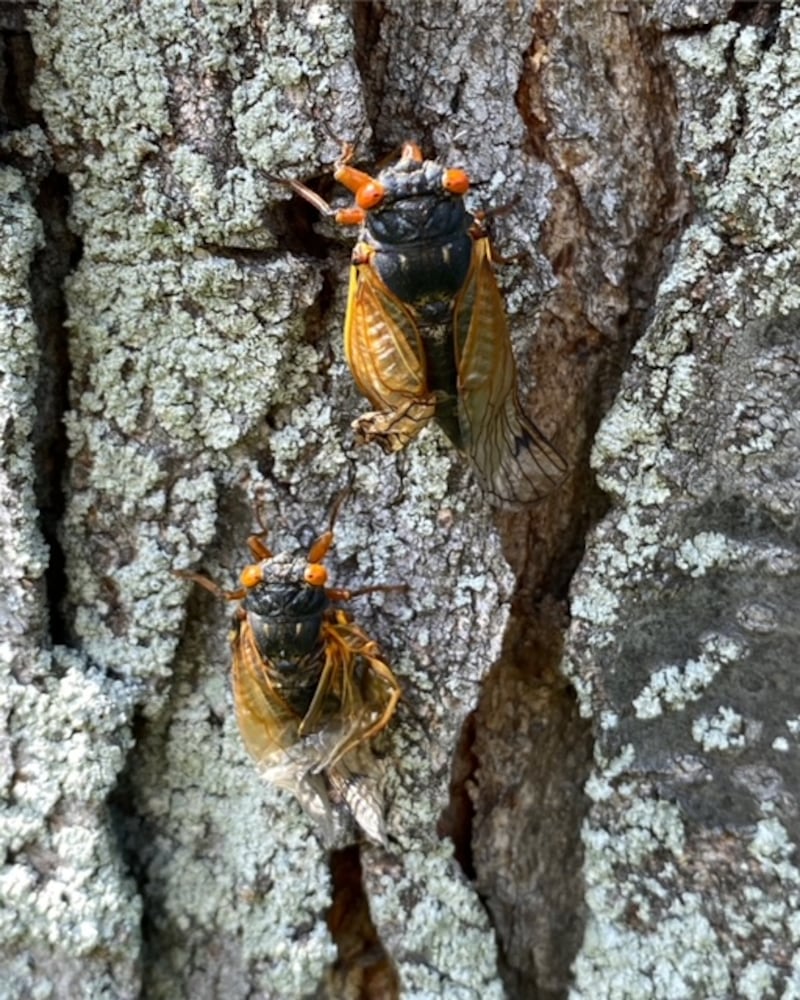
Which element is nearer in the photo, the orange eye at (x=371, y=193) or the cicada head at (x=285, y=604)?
the orange eye at (x=371, y=193)

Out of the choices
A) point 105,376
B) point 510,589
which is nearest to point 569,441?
point 510,589

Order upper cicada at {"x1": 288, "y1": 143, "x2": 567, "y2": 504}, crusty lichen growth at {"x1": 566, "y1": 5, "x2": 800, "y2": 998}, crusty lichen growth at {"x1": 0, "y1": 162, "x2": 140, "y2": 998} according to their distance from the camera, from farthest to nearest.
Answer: crusty lichen growth at {"x1": 0, "y1": 162, "x2": 140, "y2": 998} → upper cicada at {"x1": 288, "y1": 143, "x2": 567, "y2": 504} → crusty lichen growth at {"x1": 566, "y1": 5, "x2": 800, "y2": 998}

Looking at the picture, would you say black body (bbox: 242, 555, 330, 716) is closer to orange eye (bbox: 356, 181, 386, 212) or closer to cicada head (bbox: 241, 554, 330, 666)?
cicada head (bbox: 241, 554, 330, 666)

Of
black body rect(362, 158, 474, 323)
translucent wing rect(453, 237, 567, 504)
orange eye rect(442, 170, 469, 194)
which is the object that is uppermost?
orange eye rect(442, 170, 469, 194)

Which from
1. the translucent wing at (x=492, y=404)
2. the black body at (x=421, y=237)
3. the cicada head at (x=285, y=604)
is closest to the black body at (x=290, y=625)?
the cicada head at (x=285, y=604)

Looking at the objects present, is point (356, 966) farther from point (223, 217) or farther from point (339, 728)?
point (223, 217)

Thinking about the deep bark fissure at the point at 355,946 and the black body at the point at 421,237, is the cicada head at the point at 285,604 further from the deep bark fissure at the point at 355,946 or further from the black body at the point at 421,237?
the black body at the point at 421,237

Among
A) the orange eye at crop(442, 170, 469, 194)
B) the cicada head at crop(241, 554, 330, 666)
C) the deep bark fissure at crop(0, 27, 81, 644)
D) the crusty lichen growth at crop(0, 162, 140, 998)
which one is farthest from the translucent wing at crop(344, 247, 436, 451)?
the crusty lichen growth at crop(0, 162, 140, 998)

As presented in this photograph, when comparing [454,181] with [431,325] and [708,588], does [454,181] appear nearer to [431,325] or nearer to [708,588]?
[431,325]

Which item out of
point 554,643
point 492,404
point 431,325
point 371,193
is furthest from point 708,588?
point 371,193
